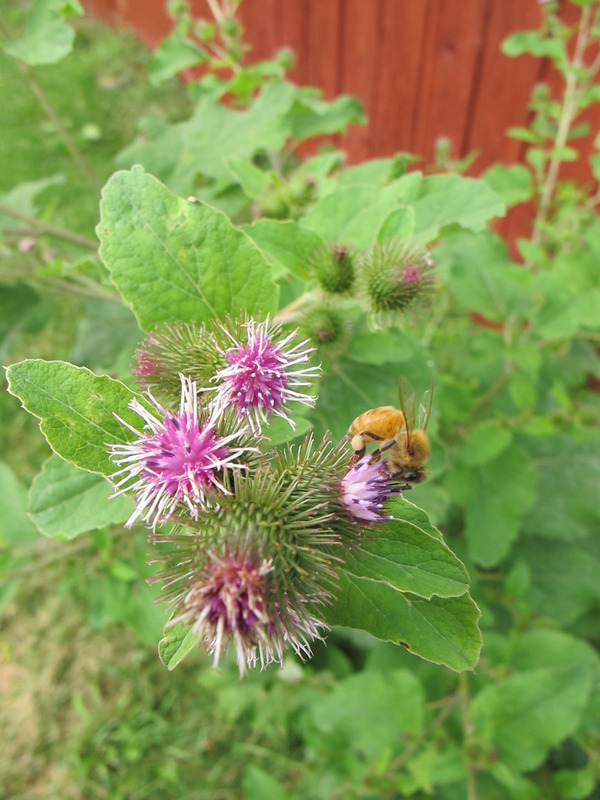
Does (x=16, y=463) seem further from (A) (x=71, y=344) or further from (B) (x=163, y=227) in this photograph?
(B) (x=163, y=227)

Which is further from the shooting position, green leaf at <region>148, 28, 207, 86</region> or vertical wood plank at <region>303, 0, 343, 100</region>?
vertical wood plank at <region>303, 0, 343, 100</region>

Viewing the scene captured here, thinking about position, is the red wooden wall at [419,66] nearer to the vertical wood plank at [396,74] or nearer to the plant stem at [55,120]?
the vertical wood plank at [396,74]

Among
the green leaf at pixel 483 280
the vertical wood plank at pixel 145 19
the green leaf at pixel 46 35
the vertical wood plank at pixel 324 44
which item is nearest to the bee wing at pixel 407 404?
the green leaf at pixel 46 35

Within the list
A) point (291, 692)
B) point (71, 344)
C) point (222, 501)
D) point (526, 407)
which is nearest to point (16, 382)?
point (222, 501)

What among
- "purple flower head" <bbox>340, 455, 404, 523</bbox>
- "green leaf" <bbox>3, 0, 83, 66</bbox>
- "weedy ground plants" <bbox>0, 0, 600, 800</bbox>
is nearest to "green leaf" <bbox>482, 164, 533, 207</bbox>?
"weedy ground plants" <bbox>0, 0, 600, 800</bbox>

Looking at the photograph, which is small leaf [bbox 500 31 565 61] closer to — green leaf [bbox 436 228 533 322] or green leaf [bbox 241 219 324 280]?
green leaf [bbox 436 228 533 322]

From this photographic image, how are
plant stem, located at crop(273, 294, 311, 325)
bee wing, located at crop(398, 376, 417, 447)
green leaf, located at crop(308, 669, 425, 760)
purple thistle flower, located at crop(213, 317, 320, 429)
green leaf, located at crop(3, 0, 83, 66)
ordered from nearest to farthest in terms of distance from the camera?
1. purple thistle flower, located at crop(213, 317, 320, 429)
2. bee wing, located at crop(398, 376, 417, 447)
3. plant stem, located at crop(273, 294, 311, 325)
4. green leaf, located at crop(3, 0, 83, 66)
5. green leaf, located at crop(308, 669, 425, 760)

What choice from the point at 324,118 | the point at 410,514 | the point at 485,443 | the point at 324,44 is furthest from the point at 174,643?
the point at 324,44
